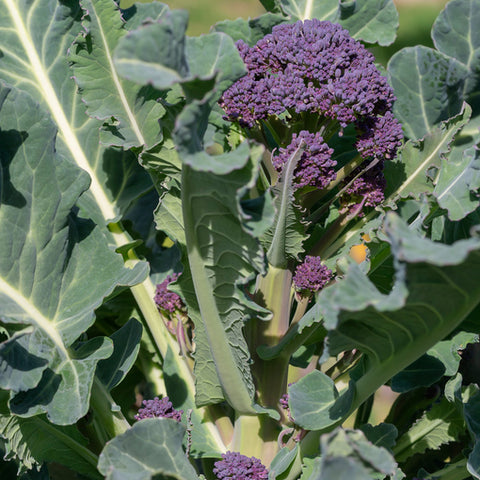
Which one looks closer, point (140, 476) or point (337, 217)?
point (140, 476)

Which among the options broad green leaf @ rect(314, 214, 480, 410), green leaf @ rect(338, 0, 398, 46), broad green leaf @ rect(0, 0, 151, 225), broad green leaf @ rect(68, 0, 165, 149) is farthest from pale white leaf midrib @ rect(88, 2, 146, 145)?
broad green leaf @ rect(314, 214, 480, 410)

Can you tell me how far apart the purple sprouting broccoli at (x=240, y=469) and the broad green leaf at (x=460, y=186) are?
442 millimetres

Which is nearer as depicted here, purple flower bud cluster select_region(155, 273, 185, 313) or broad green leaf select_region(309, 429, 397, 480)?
broad green leaf select_region(309, 429, 397, 480)

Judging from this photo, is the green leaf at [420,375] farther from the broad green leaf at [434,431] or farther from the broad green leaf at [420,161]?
the broad green leaf at [420,161]

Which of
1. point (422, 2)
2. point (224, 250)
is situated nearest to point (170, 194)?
point (224, 250)

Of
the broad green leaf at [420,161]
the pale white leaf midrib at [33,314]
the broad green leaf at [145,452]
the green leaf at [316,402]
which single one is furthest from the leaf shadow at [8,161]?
the broad green leaf at [420,161]

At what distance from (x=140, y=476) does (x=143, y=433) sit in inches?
2.0

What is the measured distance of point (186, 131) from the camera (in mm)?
638

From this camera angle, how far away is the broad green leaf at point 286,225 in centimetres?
87

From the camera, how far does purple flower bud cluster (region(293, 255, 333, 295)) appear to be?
3.09 ft

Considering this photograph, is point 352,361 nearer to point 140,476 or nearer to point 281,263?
point 281,263

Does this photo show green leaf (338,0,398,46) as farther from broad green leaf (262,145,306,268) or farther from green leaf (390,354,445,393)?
green leaf (390,354,445,393)

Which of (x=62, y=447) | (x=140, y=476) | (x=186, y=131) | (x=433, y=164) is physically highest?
(x=186, y=131)

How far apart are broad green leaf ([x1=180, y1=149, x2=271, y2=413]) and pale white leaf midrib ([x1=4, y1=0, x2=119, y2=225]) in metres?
0.36
